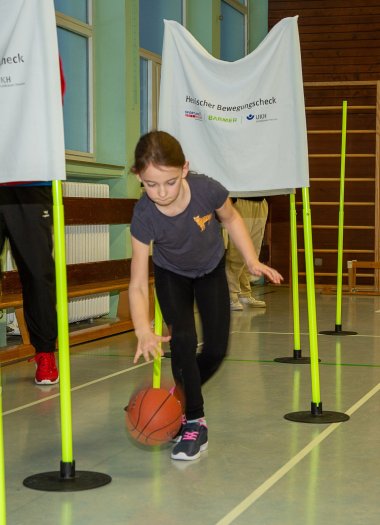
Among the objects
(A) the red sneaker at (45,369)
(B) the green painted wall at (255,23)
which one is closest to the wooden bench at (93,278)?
(A) the red sneaker at (45,369)

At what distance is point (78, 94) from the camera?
7.36 meters

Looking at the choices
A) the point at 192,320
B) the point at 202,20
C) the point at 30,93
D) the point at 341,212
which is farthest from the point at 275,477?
the point at 202,20

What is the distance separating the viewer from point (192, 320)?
332cm

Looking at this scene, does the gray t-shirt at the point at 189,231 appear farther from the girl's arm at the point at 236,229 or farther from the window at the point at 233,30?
the window at the point at 233,30

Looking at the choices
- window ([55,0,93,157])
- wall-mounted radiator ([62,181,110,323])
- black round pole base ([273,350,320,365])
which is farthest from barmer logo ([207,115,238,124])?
window ([55,0,93,157])

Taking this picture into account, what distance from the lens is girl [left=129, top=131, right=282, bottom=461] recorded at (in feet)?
10.3

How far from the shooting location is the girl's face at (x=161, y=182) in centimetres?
297

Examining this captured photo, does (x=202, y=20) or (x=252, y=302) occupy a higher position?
(x=202, y=20)

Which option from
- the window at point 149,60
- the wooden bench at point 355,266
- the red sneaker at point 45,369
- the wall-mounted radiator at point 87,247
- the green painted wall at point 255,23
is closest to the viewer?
the red sneaker at point 45,369

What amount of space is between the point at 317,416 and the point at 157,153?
151 cm

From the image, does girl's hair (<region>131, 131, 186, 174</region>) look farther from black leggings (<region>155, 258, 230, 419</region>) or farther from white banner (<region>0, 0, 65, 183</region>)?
→ black leggings (<region>155, 258, 230, 419</region>)

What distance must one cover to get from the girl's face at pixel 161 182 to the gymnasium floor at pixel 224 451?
2.93ft

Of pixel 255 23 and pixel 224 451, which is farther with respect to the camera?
pixel 255 23

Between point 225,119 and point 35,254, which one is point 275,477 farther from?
point 35,254
